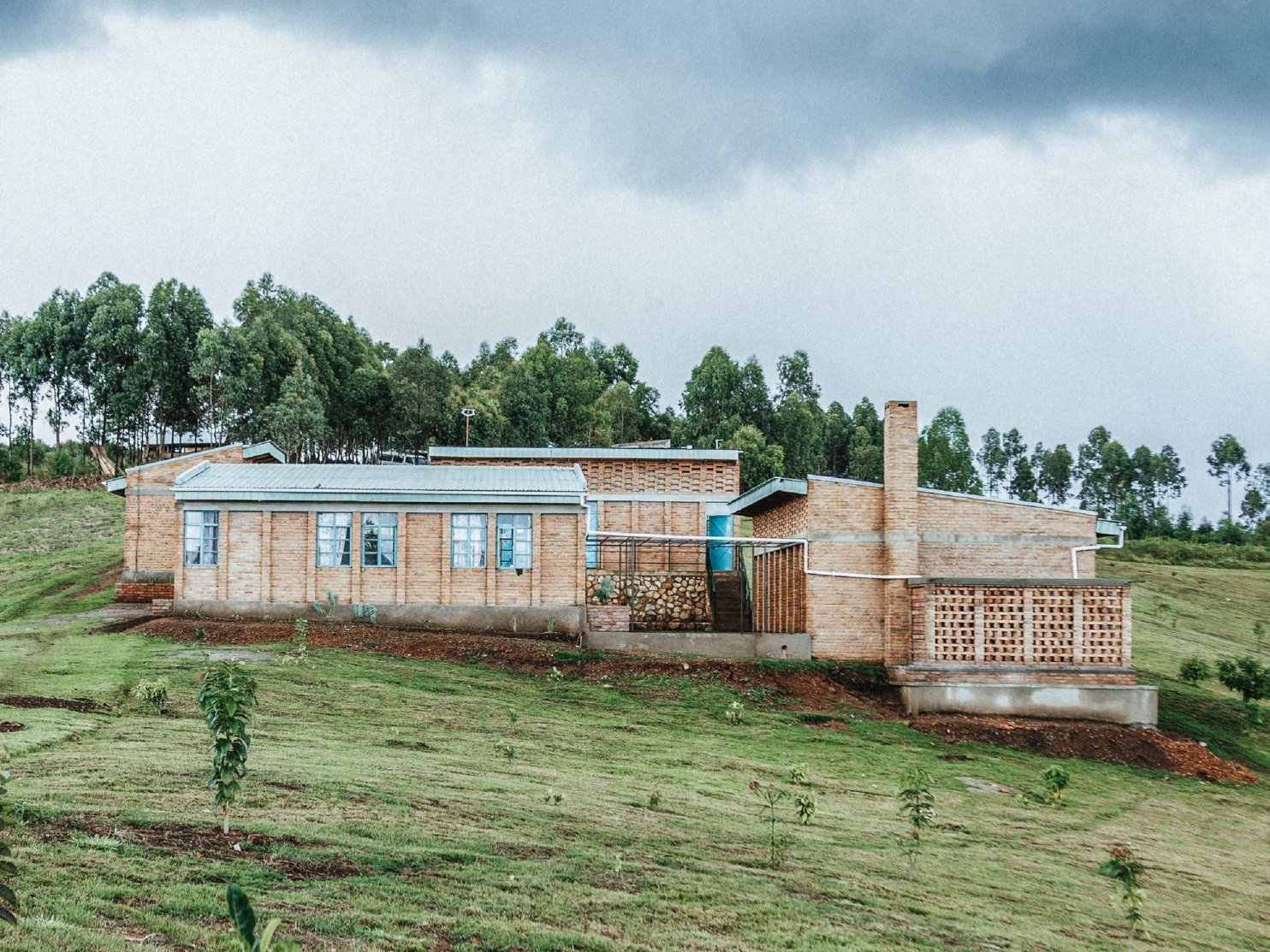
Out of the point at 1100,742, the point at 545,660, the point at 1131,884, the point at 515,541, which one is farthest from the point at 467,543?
the point at 1131,884

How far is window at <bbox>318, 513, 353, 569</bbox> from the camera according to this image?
77.4 ft

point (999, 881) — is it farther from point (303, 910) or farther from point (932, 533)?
point (932, 533)

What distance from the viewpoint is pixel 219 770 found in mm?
7941

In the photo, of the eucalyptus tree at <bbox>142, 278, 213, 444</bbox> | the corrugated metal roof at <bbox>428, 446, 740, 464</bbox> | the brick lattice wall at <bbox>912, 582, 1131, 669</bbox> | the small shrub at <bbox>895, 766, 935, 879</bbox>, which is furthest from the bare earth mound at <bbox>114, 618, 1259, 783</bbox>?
the eucalyptus tree at <bbox>142, 278, 213, 444</bbox>

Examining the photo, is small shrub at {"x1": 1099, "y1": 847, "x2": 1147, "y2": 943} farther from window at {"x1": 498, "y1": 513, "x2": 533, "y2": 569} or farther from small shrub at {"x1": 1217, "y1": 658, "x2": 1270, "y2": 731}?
small shrub at {"x1": 1217, "y1": 658, "x2": 1270, "y2": 731}

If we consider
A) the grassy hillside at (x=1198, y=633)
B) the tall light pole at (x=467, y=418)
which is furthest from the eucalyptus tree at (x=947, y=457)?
the tall light pole at (x=467, y=418)

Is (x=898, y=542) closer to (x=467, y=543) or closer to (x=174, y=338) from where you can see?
(x=467, y=543)

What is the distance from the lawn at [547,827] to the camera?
6.91 meters

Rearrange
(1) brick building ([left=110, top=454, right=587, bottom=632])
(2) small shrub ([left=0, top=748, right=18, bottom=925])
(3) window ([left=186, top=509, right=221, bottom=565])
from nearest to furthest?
(2) small shrub ([left=0, top=748, right=18, bottom=925]) → (1) brick building ([left=110, top=454, right=587, bottom=632]) → (3) window ([left=186, top=509, right=221, bottom=565])

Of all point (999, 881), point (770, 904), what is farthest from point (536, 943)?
point (999, 881)

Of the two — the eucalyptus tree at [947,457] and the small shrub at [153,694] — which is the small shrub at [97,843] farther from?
the eucalyptus tree at [947,457]

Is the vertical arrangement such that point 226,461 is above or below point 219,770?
above

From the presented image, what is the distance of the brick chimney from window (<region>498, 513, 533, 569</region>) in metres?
8.51

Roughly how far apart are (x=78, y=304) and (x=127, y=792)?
1956 inches
